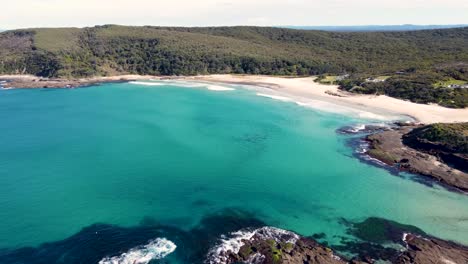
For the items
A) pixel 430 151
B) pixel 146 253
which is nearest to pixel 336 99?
pixel 430 151

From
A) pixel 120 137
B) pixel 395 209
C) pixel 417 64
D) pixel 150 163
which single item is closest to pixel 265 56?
pixel 417 64

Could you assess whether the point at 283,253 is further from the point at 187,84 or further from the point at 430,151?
the point at 187,84

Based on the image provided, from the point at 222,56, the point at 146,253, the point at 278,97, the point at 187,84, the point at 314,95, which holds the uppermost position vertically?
the point at 222,56

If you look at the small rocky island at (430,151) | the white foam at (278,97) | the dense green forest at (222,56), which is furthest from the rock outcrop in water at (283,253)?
the dense green forest at (222,56)

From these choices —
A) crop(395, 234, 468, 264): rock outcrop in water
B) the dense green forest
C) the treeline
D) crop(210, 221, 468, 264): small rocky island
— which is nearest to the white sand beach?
the treeline

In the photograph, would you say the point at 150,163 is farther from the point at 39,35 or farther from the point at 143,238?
the point at 39,35

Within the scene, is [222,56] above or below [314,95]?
above

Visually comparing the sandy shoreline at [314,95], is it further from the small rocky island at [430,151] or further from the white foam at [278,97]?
the small rocky island at [430,151]
